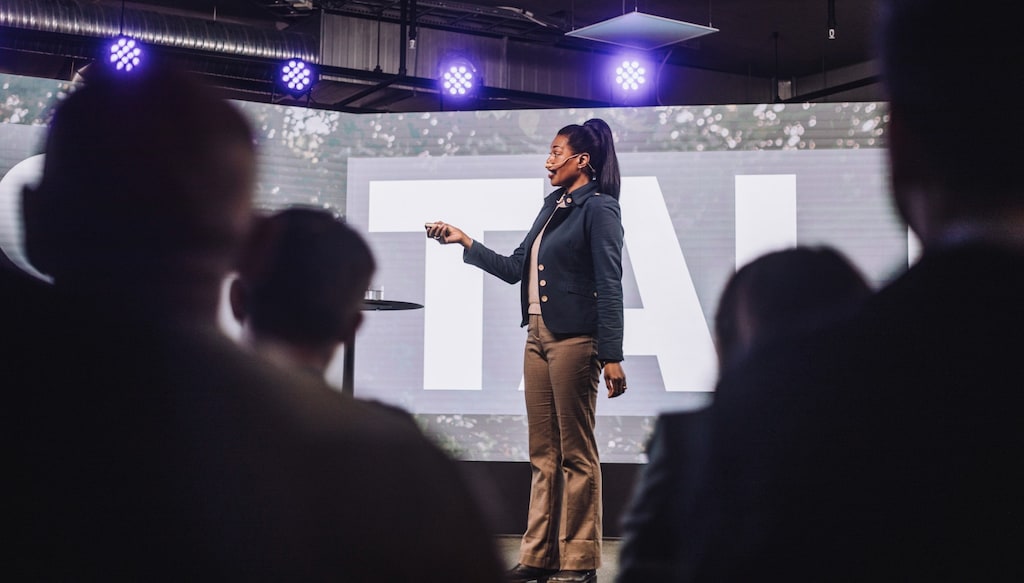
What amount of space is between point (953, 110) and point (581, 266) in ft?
4.54

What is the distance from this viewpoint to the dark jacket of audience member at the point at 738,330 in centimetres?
30

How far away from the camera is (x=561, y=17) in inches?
206

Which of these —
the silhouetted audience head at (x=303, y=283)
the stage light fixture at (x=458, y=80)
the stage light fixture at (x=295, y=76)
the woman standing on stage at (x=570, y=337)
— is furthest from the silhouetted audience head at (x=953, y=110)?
the stage light fixture at (x=458, y=80)

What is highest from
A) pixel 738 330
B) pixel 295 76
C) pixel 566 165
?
pixel 295 76

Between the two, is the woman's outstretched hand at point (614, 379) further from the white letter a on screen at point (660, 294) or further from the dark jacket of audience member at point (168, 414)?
the dark jacket of audience member at point (168, 414)

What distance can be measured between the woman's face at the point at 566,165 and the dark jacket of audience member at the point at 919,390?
1323mm

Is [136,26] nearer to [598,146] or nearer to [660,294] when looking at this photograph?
[660,294]

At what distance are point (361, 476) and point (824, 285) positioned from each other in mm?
155

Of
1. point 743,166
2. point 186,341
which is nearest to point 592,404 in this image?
point 743,166

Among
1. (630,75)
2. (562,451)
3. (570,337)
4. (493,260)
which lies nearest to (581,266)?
(570,337)

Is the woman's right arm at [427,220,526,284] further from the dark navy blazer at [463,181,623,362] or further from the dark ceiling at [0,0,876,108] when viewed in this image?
the dark ceiling at [0,0,876,108]

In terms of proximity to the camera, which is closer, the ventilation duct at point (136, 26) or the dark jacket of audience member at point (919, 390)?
the dark jacket of audience member at point (919, 390)

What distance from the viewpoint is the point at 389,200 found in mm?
2861

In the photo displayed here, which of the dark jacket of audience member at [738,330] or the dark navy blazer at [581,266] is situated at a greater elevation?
the dark navy blazer at [581,266]
